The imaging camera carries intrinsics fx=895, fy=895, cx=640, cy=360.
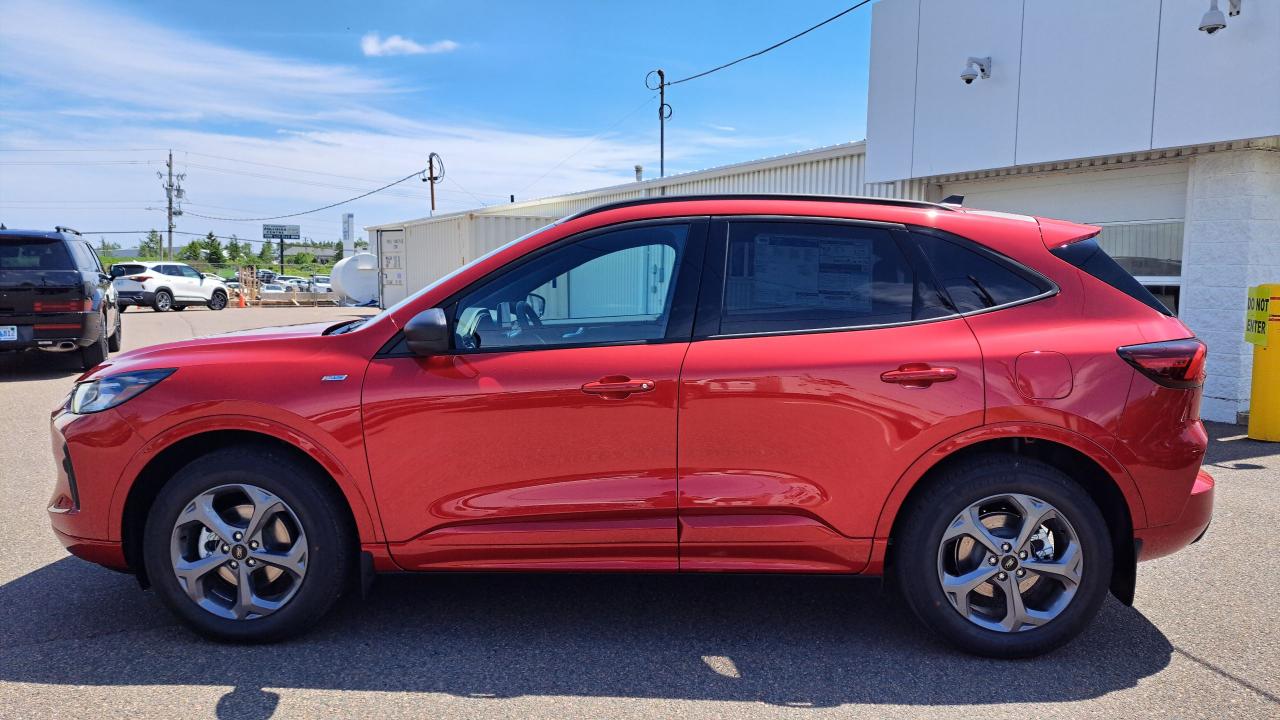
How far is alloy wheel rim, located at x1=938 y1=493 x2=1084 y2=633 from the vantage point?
335cm

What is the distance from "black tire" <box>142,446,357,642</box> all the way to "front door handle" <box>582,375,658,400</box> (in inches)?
43.9

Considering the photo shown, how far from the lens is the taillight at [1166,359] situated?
131 inches

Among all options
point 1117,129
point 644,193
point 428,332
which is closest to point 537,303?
point 428,332

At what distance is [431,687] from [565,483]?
86cm

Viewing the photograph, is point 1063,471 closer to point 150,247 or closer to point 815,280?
point 815,280

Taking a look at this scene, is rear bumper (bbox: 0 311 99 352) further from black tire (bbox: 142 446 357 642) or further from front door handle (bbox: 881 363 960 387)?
front door handle (bbox: 881 363 960 387)

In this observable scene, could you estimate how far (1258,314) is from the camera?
8.05 metres

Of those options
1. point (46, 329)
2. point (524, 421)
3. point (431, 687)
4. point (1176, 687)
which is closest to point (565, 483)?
point (524, 421)

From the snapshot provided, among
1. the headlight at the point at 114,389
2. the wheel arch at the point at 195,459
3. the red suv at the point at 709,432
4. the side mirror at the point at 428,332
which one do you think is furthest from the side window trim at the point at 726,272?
the headlight at the point at 114,389

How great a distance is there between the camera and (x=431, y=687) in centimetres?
318

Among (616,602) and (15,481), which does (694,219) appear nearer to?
(616,602)

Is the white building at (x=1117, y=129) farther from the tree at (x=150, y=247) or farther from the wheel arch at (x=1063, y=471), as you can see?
the tree at (x=150, y=247)

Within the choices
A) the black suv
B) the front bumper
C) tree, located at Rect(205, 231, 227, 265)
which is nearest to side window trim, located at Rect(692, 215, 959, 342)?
the front bumper

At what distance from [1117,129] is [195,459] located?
29.9 feet
